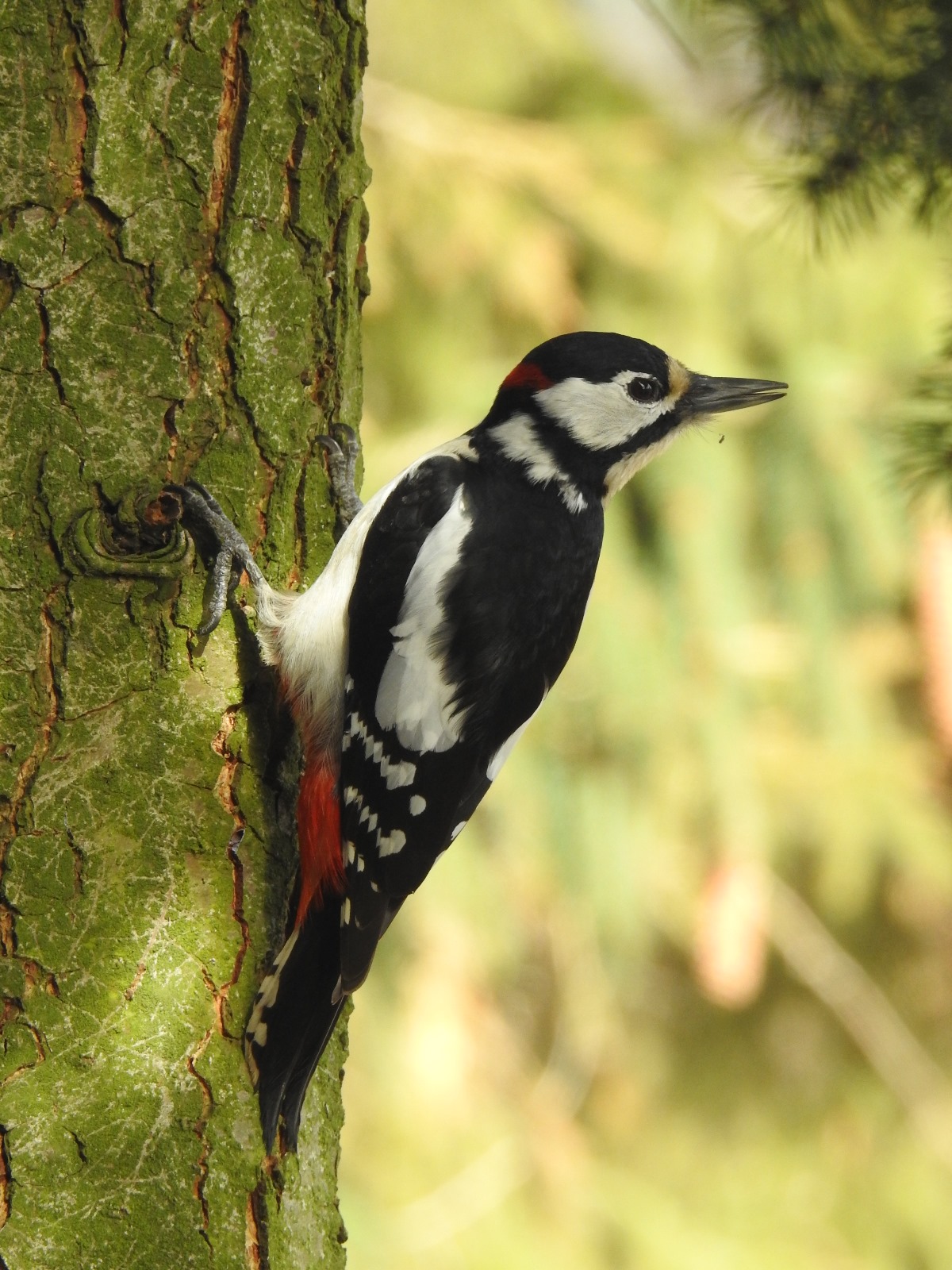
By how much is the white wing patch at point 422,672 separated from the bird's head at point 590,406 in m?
0.31

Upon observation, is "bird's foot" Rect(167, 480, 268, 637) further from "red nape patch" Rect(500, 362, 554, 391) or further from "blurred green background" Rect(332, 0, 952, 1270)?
"blurred green background" Rect(332, 0, 952, 1270)

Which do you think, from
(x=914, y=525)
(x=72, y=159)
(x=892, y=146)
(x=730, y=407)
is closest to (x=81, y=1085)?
(x=72, y=159)

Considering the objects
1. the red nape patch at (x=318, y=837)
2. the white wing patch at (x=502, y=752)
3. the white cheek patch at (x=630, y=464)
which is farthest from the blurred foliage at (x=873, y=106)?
the red nape patch at (x=318, y=837)

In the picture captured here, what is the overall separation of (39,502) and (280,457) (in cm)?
34

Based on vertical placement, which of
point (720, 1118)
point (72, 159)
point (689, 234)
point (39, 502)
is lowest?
point (720, 1118)

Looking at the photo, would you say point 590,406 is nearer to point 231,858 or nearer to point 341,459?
point 341,459

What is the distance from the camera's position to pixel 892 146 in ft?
7.19

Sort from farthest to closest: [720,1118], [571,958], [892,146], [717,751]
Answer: [720,1118], [571,958], [717,751], [892,146]

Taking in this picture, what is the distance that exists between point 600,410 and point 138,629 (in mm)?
956

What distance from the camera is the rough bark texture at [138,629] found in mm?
1440

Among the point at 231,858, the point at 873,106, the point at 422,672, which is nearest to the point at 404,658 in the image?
the point at 422,672

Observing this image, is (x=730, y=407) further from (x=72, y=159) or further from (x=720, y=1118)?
(x=720, y=1118)

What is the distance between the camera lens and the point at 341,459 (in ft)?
6.00

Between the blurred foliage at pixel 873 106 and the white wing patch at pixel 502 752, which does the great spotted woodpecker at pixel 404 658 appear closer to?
the white wing patch at pixel 502 752
